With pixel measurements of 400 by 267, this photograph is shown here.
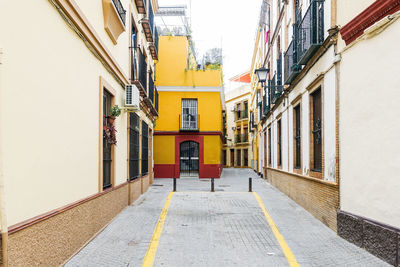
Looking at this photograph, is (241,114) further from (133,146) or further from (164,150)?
(133,146)

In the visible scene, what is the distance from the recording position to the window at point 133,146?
9.90 meters

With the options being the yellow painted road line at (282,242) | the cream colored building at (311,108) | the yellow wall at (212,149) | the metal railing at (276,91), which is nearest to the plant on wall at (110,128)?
the yellow painted road line at (282,242)

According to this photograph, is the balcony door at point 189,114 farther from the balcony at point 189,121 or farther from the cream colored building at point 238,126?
the cream colored building at point 238,126

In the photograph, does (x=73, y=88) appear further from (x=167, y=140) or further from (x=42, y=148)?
(x=167, y=140)

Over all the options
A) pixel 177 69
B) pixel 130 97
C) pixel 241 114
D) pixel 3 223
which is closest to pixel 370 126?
pixel 3 223

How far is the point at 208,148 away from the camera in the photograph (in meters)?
20.3

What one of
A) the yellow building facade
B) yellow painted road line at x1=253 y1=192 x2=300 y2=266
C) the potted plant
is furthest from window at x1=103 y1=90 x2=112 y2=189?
the yellow building facade

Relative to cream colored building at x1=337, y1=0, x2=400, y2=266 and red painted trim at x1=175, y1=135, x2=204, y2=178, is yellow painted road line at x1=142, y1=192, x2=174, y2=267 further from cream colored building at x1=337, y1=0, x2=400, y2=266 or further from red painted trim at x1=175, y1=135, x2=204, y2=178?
red painted trim at x1=175, y1=135, x2=204, y2=178

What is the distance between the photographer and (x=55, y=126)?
170 inches

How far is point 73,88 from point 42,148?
1.44 meters

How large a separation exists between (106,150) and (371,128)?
5.47 m

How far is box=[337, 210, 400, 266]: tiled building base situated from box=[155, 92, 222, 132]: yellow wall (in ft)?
48.3

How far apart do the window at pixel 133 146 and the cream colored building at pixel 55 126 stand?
2039 millimetres

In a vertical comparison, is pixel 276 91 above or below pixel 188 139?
above
